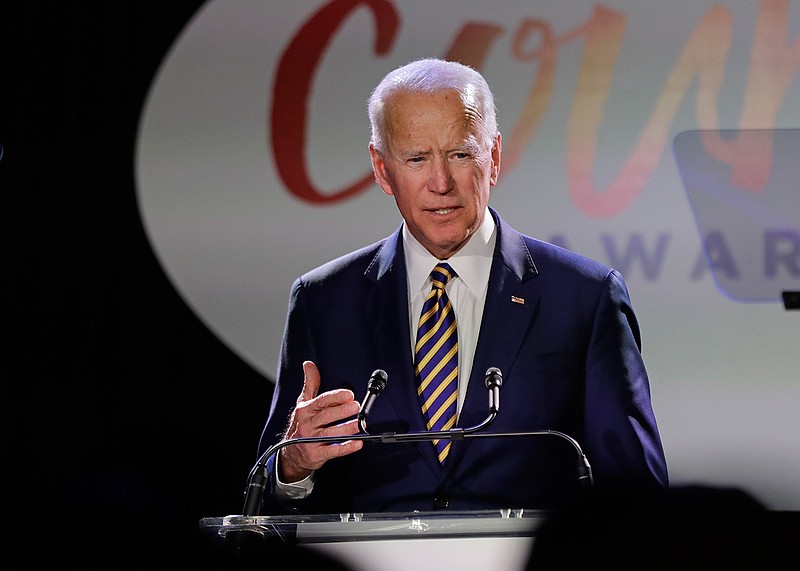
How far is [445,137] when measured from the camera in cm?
276

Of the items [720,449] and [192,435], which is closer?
[720,449]

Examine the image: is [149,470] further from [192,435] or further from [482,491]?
[482,491]

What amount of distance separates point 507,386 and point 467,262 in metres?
0.38

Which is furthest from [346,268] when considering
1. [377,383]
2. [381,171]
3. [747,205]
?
[747,205]

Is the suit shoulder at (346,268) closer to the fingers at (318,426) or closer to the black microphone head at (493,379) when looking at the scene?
the fingers at (318,426)

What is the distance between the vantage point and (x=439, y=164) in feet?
9.10

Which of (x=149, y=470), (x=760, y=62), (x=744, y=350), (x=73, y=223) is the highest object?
(x=760, y=62)

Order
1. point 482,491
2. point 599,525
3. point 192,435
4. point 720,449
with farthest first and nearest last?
point 192,435
point 720,449
point 482,491
point 599,525

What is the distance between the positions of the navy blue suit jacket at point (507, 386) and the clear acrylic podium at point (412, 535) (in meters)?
0.67

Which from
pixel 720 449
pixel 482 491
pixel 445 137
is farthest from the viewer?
pixel 720 449

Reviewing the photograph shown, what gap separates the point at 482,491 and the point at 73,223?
7.14 ft

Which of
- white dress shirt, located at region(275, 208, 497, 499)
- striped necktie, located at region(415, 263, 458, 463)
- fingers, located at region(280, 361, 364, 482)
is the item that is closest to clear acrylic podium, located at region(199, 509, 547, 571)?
fingers, located at region(280, 361, 364, 482)

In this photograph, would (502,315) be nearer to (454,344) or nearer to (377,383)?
(454,344)

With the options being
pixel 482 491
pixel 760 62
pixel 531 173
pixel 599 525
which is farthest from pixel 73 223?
pixel 599 525
